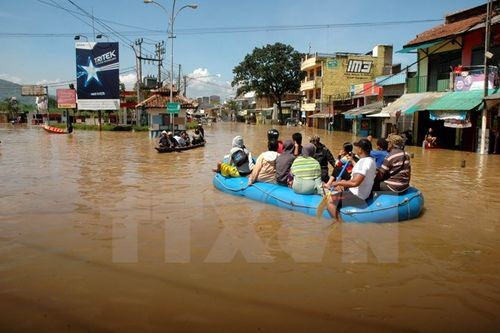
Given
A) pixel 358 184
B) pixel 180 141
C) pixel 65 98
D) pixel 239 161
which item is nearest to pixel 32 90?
pixel 65 98

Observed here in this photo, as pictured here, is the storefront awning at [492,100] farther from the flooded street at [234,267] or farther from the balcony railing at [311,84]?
the balcony railing at [311,84]

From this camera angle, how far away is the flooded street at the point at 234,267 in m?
4.30

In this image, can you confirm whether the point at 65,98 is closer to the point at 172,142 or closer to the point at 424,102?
the point at 172,142

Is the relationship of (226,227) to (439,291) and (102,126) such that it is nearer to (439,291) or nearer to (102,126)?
(439,291)

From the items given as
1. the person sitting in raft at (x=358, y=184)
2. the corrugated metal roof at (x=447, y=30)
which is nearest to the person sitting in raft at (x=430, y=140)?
the corrugated metal roof at (x=447, y=30)

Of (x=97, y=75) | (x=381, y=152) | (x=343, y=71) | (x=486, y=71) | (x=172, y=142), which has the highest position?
(x=343, y=71)

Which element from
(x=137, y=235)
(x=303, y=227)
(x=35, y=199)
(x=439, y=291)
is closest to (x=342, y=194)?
(x=303, y=227)

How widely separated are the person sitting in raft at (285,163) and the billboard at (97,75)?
36.5 meters

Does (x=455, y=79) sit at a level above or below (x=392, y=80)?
below

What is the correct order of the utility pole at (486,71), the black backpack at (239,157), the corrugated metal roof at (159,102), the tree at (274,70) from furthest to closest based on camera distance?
1. the tree at (274,70)
2. the corrugated metal roof at (159,102)
3. the utility pole at (486,71)
4. the black backpack at (239,157)

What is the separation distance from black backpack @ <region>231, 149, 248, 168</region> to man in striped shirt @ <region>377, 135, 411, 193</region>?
370 centimetres

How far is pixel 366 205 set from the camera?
7.60 metres

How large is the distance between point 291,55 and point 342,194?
210 feet

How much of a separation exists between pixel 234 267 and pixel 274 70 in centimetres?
6501
